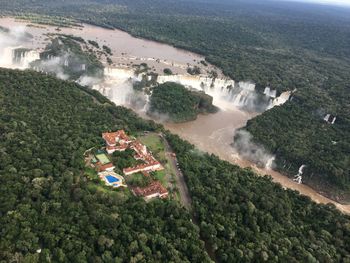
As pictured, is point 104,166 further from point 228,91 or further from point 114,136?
point 228,91

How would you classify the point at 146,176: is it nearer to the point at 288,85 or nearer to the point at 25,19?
the point at 288,85

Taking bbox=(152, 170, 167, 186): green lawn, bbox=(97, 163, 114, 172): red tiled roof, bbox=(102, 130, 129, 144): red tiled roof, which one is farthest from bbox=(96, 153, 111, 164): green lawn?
bbox=(152, 170, 167, 186): green lawn

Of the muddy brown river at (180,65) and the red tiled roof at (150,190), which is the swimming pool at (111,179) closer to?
the red tiled roof at (150,190)

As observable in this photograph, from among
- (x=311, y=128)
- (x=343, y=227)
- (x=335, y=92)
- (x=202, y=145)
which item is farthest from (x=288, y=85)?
(x=343, y=227)

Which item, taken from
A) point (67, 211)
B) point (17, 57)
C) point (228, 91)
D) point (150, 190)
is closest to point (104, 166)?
point (150, 190)

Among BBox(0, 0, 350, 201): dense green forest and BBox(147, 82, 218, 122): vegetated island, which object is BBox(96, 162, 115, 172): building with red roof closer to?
BBox(147, 82, 218, 122): vegetated island
